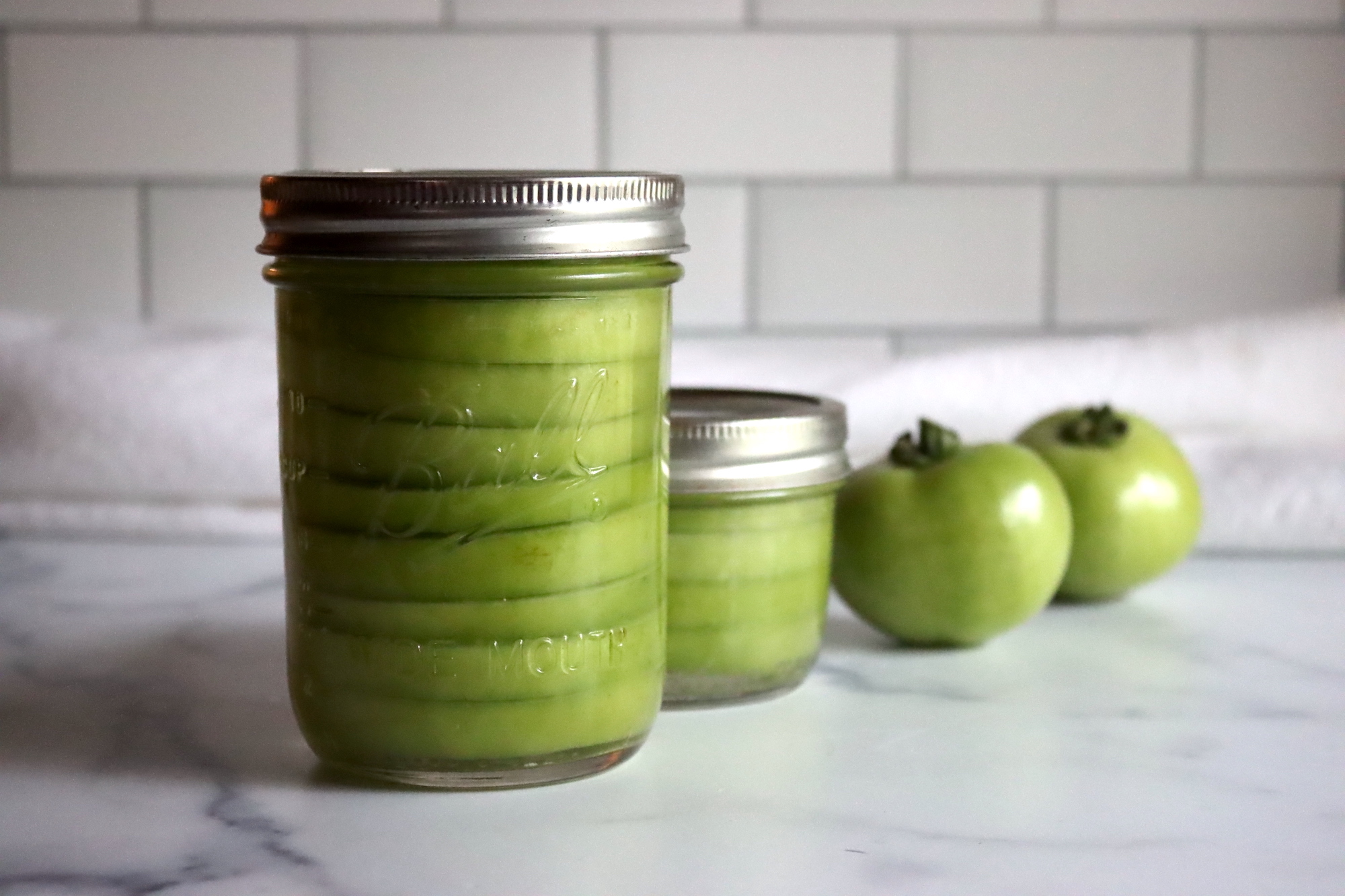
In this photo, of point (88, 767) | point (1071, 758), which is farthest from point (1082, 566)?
point (88, 767)

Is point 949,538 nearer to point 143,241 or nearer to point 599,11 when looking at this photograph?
point 599,11

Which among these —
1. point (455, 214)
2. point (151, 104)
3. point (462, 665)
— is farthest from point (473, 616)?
point (151, 104)

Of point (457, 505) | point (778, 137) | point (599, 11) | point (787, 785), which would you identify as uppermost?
point (599, 11)

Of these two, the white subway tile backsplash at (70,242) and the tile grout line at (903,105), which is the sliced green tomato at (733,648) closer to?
the tile grout line at (903,105)

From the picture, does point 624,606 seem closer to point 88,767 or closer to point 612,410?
point 612,410

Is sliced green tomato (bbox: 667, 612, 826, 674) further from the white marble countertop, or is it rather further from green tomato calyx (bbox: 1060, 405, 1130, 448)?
green tomato calyx (bbox: 1060, 405, 1130, 448)
